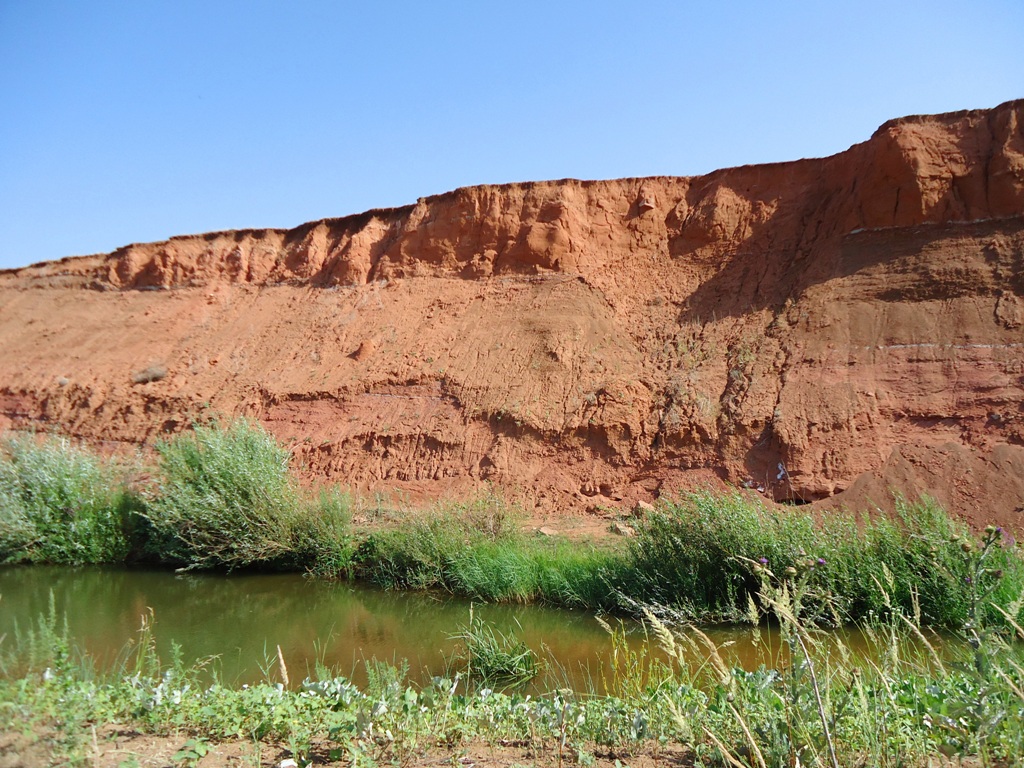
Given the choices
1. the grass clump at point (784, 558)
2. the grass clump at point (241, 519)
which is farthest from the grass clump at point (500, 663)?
the grass clump at point (241, 519)

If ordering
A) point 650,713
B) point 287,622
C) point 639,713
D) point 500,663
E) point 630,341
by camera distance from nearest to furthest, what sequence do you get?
1. point 639,713
2. point 650,713
3. point 500,663
4. point 287,622
5. point 630,341

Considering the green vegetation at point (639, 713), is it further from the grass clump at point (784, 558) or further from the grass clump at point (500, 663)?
the grass clump at point (784, 558)

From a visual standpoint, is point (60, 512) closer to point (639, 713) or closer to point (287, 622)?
point (287, 622)

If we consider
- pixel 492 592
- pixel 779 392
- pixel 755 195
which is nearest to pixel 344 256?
pixel 755 195

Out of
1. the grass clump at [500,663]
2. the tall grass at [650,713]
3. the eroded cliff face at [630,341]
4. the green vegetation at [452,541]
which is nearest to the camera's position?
the tall grass at [650,713]

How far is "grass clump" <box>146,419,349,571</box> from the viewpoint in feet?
39.6

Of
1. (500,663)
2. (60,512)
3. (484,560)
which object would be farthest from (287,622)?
(60,512)

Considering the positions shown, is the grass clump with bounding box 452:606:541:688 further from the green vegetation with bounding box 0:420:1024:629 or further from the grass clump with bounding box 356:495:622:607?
the grass clump with bounding box 356:495:622:607

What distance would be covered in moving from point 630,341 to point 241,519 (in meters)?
10.1

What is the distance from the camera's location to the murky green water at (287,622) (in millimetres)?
7652

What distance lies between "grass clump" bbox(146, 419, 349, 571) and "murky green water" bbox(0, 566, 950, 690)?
38cm

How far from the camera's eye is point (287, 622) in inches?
382

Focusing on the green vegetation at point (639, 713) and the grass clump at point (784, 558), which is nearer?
the green vegetation at point (639, 713)

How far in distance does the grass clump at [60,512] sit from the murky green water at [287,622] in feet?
1.18
